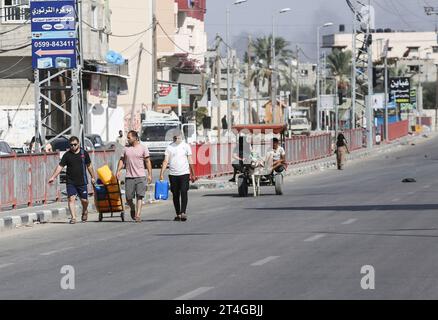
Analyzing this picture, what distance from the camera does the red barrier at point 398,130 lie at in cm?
9594

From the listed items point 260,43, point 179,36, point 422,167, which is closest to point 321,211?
point 422,167

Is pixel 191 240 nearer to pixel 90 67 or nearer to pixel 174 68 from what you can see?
pixel 90 67

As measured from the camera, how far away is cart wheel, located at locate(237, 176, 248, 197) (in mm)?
33250

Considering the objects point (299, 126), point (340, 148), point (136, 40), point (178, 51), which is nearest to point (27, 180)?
point (340, 148)

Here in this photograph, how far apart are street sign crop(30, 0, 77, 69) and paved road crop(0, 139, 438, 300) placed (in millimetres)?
4780

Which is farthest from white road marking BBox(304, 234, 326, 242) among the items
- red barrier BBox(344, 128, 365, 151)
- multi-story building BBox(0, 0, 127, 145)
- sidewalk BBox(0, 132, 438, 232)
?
red barrier BBox(344, 128, 365, 151)

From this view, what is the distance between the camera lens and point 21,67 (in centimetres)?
5397

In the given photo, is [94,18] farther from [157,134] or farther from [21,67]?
[157,134]

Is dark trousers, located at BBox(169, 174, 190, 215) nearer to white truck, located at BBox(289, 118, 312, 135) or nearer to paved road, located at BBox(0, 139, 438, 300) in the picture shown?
paved road, located at BBox(0, 139, 438, 300)

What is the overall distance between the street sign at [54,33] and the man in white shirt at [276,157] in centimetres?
620

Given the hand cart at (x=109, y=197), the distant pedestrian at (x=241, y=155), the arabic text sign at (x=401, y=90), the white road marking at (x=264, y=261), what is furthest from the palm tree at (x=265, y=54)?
the white road marking at (x=264, y=261)

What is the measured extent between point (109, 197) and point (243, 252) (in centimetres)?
865

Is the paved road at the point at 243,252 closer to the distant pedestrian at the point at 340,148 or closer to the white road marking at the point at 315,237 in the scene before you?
the white road marking at the point at 315,237

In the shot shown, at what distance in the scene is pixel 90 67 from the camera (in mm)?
57938
